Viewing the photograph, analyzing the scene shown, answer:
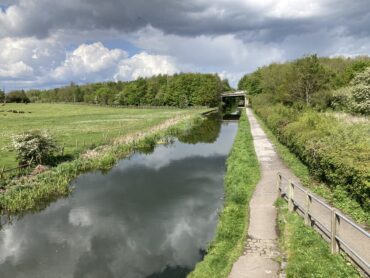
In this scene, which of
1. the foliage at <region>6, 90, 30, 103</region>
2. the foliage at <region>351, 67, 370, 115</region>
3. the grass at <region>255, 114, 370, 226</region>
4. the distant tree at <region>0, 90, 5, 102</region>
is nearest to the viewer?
the grass at <region>255, 114, 370, 226</region>

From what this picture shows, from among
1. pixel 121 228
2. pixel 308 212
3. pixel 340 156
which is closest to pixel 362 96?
pixel 340 156

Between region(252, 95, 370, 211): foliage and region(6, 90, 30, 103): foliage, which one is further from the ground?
region(6, 90, 30, 103): foliage

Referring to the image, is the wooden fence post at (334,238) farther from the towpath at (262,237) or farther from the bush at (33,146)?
the bush at (33,146)

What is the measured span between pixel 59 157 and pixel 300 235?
2445 centimetres

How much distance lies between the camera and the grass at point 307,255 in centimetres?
1038

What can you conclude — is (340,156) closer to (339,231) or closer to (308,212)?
(308,212)

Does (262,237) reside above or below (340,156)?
below

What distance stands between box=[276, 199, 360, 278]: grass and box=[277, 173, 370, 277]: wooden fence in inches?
9.9

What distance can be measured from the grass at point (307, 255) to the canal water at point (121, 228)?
149 inches

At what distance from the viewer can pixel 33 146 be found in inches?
1104

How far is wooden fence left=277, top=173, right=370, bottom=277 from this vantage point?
410 inches

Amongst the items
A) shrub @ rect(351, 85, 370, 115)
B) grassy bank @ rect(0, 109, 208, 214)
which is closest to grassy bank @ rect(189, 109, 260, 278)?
grassy bank @ rect(0, 109, 208, 214)

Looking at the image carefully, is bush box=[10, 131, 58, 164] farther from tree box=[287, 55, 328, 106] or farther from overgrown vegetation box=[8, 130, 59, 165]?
tree box=[287, 55, 328, 106]

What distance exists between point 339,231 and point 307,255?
1.64 m
